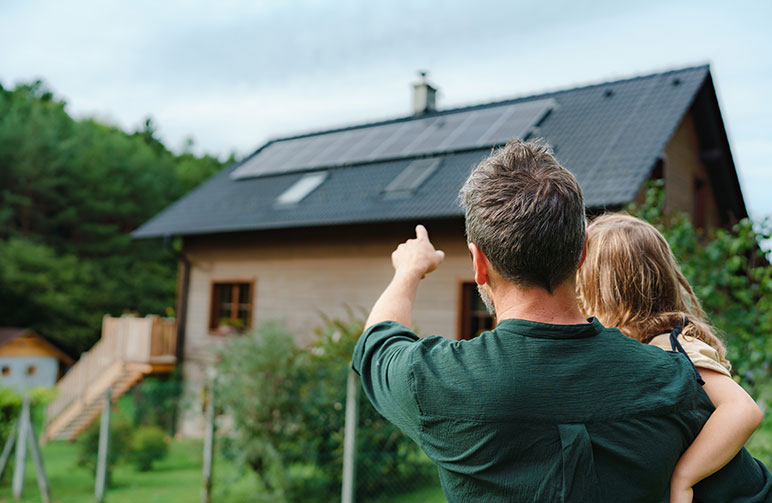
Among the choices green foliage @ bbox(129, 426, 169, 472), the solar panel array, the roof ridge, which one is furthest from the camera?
the roof ridge

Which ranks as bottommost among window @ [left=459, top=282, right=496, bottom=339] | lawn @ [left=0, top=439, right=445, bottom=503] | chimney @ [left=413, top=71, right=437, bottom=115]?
lawn @ [left=0, top=439, right=445, bottom=503]

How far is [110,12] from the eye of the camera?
15883 millimetres

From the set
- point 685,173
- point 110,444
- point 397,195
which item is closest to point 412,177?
point 397,195

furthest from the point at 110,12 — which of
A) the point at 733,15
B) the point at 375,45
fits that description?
the point at 733,15

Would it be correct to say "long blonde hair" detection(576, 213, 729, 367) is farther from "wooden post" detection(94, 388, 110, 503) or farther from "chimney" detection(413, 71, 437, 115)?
"chimney" detection(413, 71, 437, 115)

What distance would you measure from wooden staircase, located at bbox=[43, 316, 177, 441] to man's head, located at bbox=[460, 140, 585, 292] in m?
15.5

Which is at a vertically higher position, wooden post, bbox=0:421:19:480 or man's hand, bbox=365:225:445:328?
man's hand, bbox=365:225:445:328

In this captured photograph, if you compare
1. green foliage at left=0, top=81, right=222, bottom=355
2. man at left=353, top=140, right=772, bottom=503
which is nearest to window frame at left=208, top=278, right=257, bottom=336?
green foliage at left=0, top=81, right=222, bottom=355

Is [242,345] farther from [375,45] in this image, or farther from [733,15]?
[375,45]

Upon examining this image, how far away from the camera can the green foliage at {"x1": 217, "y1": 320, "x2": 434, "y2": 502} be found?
24.6 feet

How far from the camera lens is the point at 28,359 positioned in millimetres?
20125

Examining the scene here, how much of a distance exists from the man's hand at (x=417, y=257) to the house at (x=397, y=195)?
8.62 m

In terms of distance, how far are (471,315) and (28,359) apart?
14.7m

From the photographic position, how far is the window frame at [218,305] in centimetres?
1526
